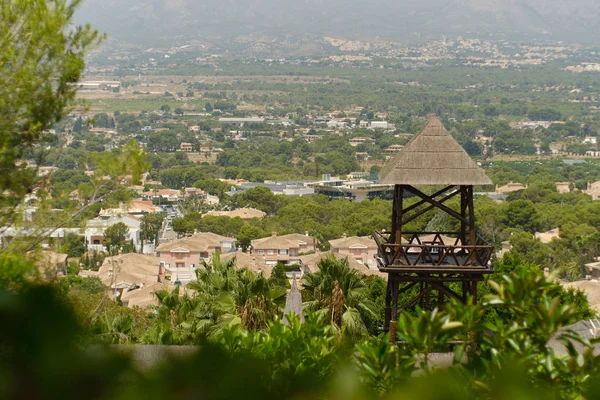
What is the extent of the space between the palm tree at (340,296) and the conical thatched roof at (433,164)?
7.63ft

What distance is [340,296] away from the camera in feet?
36.6

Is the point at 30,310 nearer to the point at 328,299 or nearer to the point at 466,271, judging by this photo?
the point at 466,271

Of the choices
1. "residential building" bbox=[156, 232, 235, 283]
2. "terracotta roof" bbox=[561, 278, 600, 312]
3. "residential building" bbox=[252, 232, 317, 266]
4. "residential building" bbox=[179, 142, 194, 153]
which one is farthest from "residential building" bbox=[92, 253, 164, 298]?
"residential building" bbox=[179, 142, 194, 153]

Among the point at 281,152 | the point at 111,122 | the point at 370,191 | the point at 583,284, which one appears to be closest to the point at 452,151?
the point at 583,284

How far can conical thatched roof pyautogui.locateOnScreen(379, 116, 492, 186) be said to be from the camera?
355 inches

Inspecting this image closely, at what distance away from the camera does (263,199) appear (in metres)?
55.8

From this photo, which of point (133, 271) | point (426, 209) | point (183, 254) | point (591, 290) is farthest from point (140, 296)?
point (426, 209)

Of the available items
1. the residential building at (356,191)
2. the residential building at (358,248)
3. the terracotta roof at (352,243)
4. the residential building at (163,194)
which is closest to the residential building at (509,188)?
the residential building at (356,191)

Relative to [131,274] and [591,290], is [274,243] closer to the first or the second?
[131,274]

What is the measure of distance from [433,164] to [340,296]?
2.75 metres

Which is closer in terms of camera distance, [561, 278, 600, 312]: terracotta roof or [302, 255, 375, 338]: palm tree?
[302, 255, 375, 338]: palm tree

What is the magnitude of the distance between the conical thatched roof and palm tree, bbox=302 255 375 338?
2324mm

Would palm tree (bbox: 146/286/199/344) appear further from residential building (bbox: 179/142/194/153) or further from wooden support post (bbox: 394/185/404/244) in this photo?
residential building (bbox: 179/142/194/153)

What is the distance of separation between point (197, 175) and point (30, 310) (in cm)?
6924
